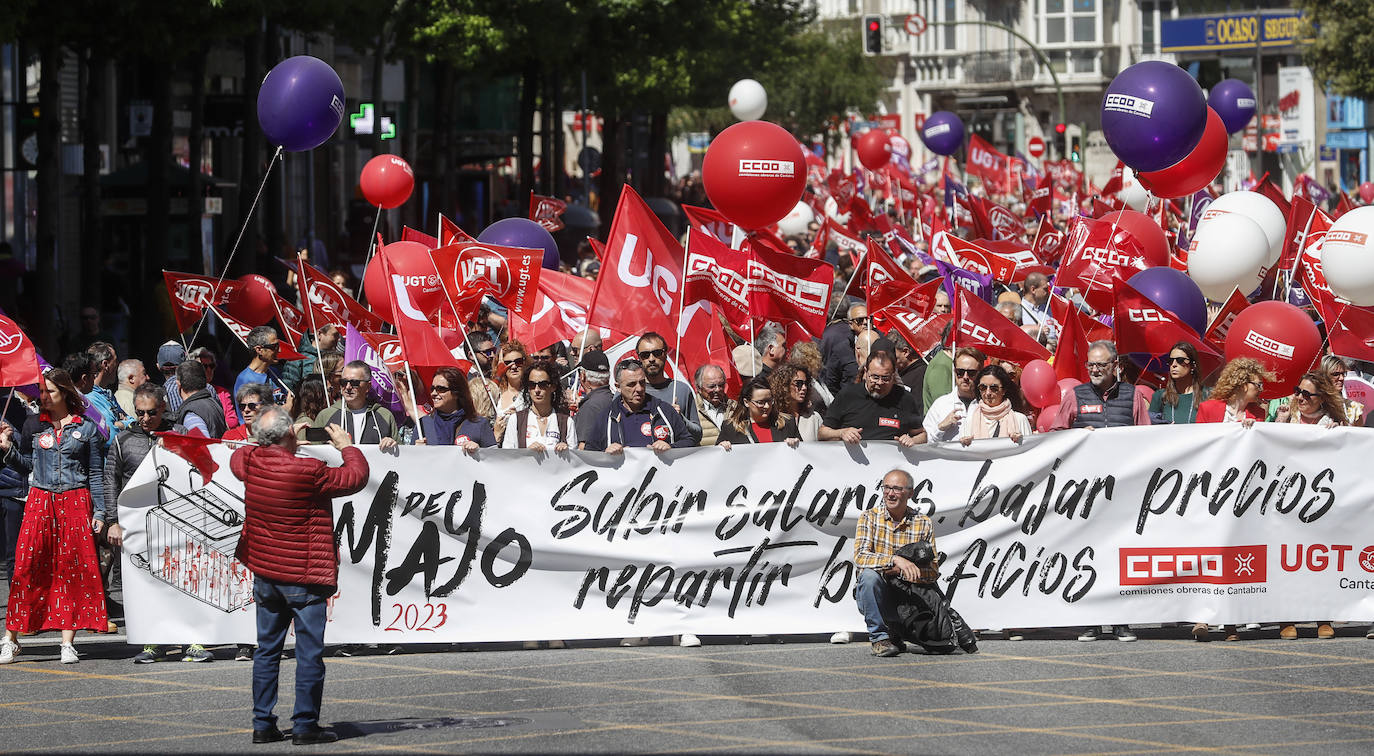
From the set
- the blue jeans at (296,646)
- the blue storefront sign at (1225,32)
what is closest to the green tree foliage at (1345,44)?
the blue storefront sign at (1225,32)

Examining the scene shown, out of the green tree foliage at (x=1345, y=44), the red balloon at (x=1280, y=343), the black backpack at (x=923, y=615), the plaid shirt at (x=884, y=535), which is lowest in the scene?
the black backpack at (x=923, y=615)

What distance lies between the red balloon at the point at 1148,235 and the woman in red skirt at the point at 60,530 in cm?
814

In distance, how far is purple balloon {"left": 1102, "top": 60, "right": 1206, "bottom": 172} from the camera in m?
14.4

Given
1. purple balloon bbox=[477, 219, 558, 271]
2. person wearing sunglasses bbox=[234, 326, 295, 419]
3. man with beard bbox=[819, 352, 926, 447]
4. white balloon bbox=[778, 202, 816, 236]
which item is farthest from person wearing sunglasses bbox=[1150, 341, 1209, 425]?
white balloon bbox=[778, 202, 816, 236]

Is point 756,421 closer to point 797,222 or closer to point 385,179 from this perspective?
point 385,179

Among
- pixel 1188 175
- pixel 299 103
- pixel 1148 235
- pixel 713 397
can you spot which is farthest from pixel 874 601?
pixel 299 103

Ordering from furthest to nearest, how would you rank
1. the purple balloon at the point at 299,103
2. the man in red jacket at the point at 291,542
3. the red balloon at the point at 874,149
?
the red balloon at the point at 874,149 < the purple balloon at the point at 299,103 < the man in red jacket at the point at 291,542

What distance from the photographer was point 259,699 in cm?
866

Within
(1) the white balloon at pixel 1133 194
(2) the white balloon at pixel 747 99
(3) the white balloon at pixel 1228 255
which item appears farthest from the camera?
(2) the white balloon at pixel 747 99

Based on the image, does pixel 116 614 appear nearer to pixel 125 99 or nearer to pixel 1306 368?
pixel 1306 368

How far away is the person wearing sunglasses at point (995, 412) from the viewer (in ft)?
39.1

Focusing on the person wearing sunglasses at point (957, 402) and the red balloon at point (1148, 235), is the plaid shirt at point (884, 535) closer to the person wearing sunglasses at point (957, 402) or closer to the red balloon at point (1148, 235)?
the person wearing sunglasses at point (957, 402)

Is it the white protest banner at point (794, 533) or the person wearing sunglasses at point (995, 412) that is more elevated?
the person wearing sunglasses at point (995, 412)

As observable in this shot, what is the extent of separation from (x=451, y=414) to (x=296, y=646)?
10.2 ft
